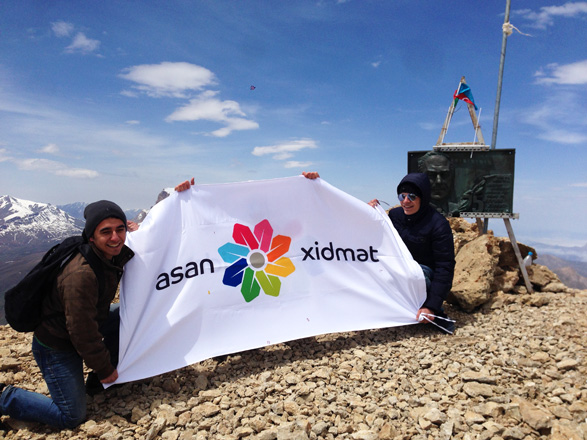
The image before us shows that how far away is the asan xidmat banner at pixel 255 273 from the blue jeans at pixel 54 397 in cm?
44

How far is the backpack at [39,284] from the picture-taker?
10.4 ft

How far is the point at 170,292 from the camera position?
401 cm

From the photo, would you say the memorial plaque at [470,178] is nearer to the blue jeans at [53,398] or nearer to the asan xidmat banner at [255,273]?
the asan xidmat banner at [255,273]

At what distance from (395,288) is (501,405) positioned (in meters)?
1.87

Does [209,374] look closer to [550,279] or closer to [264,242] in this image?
[264,242]

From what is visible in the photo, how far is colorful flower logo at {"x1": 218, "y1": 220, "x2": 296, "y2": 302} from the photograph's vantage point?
4336 millimetres

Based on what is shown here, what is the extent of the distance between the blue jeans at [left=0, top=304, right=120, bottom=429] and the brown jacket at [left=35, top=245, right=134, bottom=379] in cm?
12

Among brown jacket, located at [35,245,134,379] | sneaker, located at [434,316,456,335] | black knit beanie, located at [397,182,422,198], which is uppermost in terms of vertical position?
black knit beanie, located at [397,182,422,198]

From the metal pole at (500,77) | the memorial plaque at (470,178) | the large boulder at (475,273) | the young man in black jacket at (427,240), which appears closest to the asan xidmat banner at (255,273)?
the young man in black jacket at (427,240)

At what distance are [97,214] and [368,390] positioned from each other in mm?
3030

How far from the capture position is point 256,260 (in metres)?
4.46

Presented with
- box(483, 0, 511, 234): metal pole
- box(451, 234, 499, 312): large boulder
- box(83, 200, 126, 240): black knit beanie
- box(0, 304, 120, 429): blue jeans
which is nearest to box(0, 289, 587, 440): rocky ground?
box(0, 304, 120, 429): blue jeans

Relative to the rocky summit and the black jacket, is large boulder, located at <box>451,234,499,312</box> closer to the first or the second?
the rocky summit

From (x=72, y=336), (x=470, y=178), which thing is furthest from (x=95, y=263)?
(x=470, y=178)
